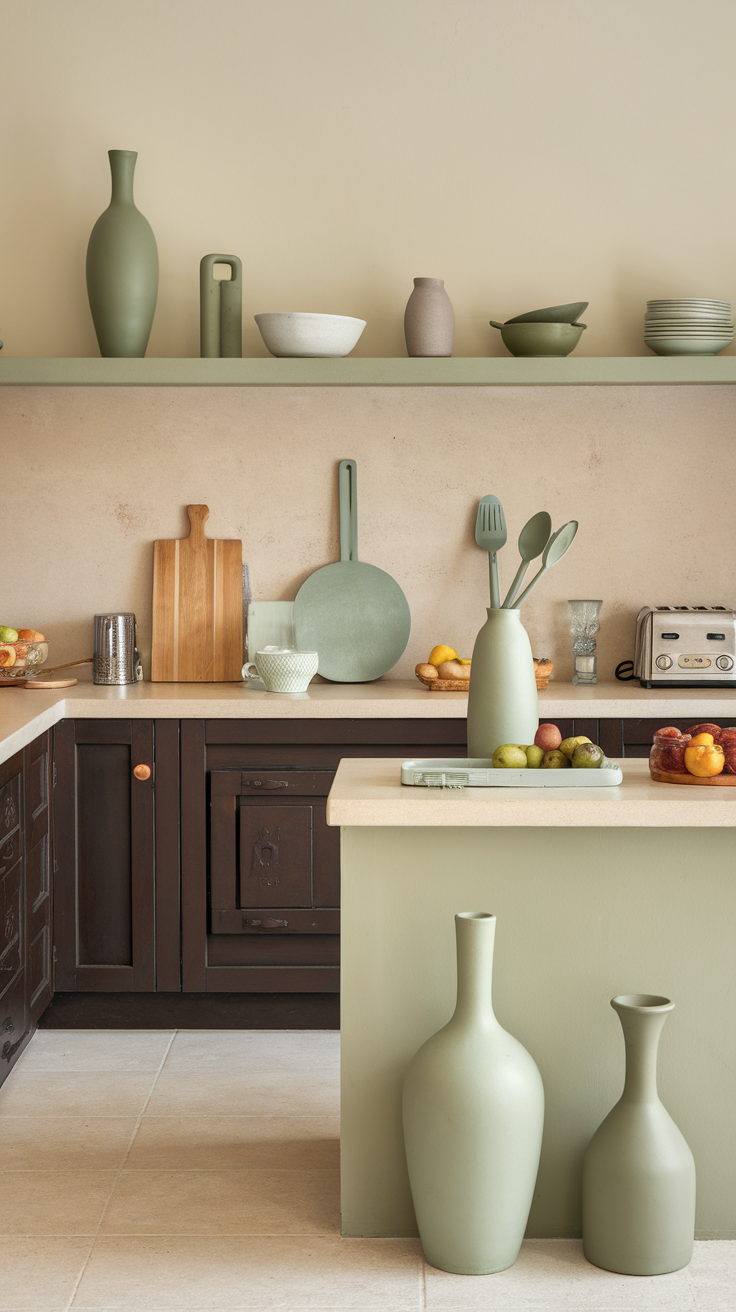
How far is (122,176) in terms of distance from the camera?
11.3 feet

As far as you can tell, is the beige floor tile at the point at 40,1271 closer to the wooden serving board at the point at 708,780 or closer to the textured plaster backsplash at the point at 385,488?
the wooden serving board at the point at 708,780

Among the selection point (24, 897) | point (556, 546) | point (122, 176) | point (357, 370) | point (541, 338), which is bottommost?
point (24, 897)

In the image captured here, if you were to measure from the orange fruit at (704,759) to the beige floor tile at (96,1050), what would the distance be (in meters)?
1.64

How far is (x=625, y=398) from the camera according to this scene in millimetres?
3736

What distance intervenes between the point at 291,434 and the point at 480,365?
2.14 ft

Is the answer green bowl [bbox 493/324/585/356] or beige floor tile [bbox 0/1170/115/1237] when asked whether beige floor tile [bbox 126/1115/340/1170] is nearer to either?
beige floor tile [bbox 0/1170/115/1237]

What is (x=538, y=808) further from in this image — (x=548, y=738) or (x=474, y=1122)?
(x=474, y=1122)

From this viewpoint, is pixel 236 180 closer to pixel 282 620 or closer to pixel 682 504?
pixel 282 620

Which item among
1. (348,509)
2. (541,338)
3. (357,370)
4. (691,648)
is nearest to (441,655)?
(348,509)

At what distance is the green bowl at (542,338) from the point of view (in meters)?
3.45

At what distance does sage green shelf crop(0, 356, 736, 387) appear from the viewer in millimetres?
3408

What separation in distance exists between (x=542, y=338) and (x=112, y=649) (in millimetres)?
1540

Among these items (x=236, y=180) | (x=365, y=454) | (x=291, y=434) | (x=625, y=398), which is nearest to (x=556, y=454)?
(x=625, y=398)

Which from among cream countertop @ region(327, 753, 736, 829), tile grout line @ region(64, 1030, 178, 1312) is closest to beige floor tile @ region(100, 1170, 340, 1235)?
tile grout line @ region(64, 1030, 178, 1312)
